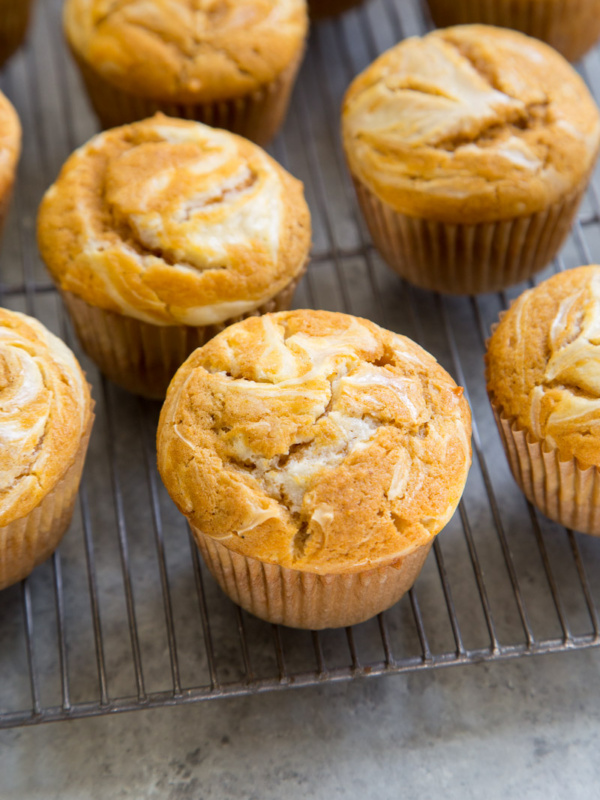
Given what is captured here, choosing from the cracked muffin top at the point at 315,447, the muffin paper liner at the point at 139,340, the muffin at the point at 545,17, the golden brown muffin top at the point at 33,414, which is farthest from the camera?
the muffin at the point at 545,17

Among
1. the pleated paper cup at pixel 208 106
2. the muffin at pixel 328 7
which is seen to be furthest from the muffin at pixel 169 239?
the muffin at pixel 328 7

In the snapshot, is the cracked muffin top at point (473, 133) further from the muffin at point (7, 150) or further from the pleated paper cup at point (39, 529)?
the pleated paper cup at point (39, 529)

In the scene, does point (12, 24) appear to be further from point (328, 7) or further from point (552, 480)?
point (552, 480)

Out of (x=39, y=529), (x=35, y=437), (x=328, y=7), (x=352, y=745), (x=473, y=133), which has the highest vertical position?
(x=473, y=133)

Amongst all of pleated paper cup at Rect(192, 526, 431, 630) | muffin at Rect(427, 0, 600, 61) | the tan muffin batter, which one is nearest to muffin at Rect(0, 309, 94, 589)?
pleated paper cup at Rect(192, 526, 431, 630)

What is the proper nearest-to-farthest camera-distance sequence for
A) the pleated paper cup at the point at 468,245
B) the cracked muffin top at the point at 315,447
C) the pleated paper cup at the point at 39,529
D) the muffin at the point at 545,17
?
the cracked muffin top at the point at 315,447
the pleated paper cup at the point at 39,529
the pleated paper cup at the point at 468,245
the muffin at the point at 545,17

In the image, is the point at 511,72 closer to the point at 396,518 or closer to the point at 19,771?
the point at 396,518

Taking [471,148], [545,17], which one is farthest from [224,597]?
[545,17]
